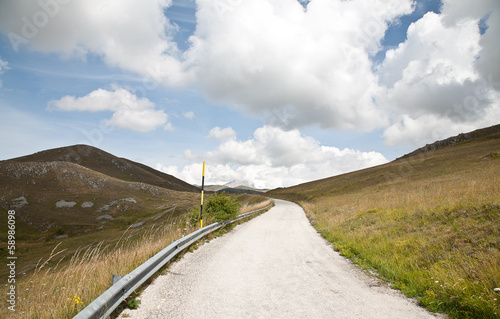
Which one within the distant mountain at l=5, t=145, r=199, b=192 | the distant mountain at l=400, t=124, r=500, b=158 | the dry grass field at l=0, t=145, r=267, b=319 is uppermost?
the distant mountain at l=400, t=124, r=500, b=158

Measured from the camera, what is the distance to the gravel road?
391 cm

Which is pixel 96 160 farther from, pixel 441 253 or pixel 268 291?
pixel 441 253

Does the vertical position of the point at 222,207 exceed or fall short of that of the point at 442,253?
it exceeds it

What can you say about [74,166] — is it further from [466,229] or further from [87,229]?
[466,229]

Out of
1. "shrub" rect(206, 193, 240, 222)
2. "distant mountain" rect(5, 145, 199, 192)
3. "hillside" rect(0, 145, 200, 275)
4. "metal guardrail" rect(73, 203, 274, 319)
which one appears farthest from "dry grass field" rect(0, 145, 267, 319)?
"distant mountain" rect(5, 145, 199, 192)

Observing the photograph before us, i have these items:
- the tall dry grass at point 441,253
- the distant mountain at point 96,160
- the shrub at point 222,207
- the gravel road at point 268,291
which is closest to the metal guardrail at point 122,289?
the gravel road at point 268,291

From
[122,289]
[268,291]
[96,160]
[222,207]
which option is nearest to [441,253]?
[268,291]

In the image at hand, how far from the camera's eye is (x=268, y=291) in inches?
190

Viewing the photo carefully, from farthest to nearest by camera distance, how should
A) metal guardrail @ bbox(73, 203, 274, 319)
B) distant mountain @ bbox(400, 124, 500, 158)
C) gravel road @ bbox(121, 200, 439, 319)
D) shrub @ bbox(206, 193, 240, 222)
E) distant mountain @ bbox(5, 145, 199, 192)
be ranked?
distant mountain @ bbox(5, 145, 199, 192), distant mountain @ bbox(400, 124, 500, 158), shrub @ bbox(206, 193, 240, 222), gravel road @ bbox(121, 200, 439, 319), metal guardrail @ bbox(73, 203, 274, 319)

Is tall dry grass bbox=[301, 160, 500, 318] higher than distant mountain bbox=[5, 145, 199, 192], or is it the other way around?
distant mountain bbox=[5, 145, 199, 192]

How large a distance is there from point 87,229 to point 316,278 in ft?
162

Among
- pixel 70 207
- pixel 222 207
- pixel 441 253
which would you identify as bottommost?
pixel 70 207

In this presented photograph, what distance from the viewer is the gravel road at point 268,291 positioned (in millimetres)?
3912

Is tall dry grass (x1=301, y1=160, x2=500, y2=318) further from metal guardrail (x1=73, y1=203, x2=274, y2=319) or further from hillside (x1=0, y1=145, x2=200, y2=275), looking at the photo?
hillside (x1=0, y1=145, x2=200, y2=275)
